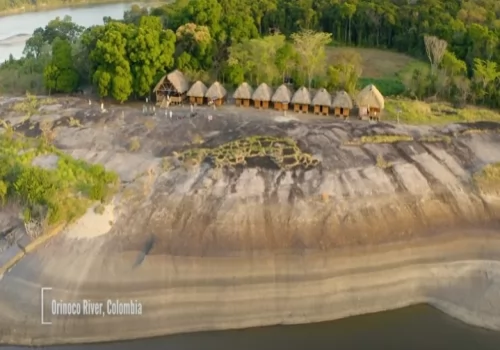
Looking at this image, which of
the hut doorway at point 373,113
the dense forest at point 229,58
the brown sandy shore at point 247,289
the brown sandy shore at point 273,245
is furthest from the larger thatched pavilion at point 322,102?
the brown sandy shore at point 247,289

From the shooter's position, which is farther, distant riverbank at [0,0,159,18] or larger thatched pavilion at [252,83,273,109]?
distant riverbank at [0,0,159,18]

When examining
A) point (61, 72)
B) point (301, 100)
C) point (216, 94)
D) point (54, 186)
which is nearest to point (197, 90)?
point (216, 94)

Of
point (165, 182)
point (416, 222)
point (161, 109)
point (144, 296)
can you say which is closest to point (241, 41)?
point (161, 109)

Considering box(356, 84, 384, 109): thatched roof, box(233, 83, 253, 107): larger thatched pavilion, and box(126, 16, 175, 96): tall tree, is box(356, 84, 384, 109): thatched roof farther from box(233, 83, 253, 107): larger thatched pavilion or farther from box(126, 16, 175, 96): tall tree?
box(126, 16, 175, 96): tall tree

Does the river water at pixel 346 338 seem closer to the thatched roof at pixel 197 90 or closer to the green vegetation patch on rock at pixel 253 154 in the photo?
the green vegetation patch on rock at pixel 253 154

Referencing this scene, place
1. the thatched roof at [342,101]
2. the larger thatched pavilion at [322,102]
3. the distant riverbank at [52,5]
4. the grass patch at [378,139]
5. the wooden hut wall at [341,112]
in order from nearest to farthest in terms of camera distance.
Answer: the grass patch at [378,139]
the thatched roof at [342,101]
the wooden hut wall at [341,112]
the larger thatched pavilion at [322,102]
the distant riverbank at [52,5]

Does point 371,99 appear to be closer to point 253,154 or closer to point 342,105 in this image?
point 342,105

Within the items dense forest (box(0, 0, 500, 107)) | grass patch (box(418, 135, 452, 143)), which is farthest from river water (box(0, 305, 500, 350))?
dense forest (box(0, 0, 500, 107))
